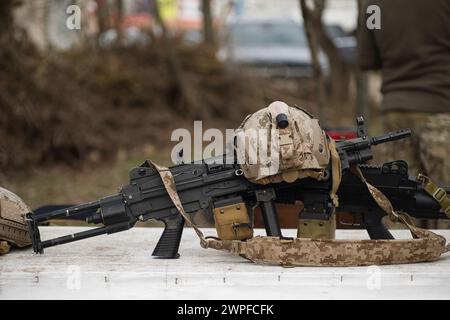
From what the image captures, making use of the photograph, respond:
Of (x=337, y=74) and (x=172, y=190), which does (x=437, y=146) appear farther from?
(x=337, y=74)

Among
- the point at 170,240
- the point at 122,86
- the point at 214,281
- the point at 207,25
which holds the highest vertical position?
the point at 207,25

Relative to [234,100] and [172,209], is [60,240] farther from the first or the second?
[234,100]

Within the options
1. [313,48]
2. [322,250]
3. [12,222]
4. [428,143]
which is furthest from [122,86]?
[322,250]

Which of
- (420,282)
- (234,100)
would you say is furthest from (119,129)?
(420,282)

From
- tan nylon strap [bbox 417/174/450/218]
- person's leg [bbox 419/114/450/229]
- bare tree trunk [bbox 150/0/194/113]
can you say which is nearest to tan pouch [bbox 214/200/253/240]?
tan nylon strap [bbox 417/174/450/218]

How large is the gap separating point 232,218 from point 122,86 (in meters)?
6.81

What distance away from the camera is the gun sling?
120 inches

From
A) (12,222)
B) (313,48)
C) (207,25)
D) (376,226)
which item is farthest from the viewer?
(207,25)

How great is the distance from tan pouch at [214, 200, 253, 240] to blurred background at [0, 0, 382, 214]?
3.72m

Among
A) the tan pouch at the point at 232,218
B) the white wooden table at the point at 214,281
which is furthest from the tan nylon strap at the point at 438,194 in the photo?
the tan pouch at the point at 232,218

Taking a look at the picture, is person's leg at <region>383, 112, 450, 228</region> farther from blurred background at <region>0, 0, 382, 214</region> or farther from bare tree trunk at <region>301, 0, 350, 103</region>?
bare tree trunk at <region>301, 0, 350, 103</region>

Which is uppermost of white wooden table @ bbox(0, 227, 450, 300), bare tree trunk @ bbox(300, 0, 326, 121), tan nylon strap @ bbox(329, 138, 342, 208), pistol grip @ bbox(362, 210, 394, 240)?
bare tree trunk @ bbox(300, 0, 326, 121)

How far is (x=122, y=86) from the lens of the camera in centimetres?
973

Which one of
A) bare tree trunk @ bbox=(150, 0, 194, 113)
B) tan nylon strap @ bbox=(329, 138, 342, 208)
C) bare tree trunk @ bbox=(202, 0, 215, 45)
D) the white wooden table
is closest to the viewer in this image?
the white wooden table
